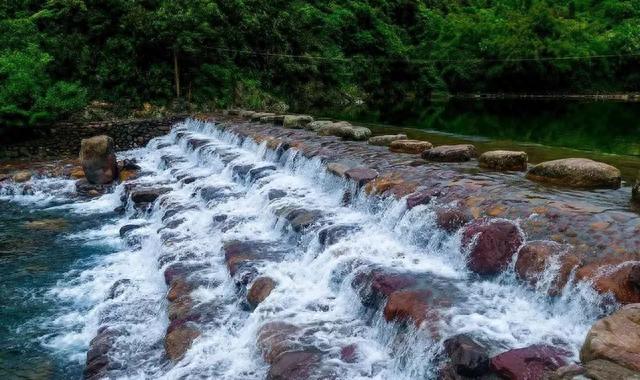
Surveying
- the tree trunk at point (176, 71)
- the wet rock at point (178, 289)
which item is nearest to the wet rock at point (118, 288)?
the wet rock at point (178, 289)

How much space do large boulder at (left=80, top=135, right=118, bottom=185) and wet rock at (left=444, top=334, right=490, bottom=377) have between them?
1236cm

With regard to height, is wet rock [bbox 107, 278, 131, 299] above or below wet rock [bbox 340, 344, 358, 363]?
below

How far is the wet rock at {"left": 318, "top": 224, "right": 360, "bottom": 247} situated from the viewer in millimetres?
7111

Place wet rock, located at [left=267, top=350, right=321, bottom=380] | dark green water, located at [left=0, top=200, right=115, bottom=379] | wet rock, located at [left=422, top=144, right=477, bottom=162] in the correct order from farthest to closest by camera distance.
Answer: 1. wet rock, located at [left=422, top=144, right=477, bottom=162]
2. dark green water, located at [left=0, top=200, right=115, bottom=379]
3. wet rock, located at [left=267, top=350, right=321, bottom=380]

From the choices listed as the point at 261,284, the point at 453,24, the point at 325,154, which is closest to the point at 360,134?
the point at 325,154

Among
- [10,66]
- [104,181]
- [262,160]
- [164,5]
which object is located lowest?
[104,181]

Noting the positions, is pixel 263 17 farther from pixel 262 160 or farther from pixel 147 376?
pixel 147 376

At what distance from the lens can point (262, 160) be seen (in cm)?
1277

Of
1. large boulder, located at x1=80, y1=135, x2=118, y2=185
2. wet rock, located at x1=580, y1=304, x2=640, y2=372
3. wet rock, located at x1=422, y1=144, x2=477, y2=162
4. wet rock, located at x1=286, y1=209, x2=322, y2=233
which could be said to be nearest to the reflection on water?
wet rock, located at x1=422, y1=144, x2=477, y2=162

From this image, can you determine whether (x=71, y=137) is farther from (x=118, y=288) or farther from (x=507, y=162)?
(x=507, y=162)

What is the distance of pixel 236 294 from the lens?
6.64m

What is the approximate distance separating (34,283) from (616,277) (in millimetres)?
8237

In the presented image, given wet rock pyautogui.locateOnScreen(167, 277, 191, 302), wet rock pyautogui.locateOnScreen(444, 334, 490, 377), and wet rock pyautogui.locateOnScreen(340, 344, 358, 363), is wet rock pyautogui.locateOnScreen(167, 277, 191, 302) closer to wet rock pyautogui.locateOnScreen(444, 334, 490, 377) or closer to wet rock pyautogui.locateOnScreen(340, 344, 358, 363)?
wet rock pyautogui.locateOnScreen(340, 344, 358, 363)

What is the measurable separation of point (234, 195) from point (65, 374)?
541 centimetres
